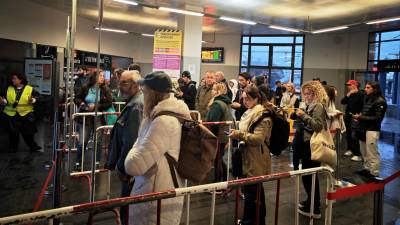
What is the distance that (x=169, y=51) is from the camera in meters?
9.96

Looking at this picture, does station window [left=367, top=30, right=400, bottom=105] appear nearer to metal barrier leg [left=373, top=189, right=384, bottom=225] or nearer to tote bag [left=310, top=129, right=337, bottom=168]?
tote bag [left=310, top=129, right=337, bottom=168]

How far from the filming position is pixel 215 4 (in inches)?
395

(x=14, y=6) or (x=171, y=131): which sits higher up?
(x=14, y=6)

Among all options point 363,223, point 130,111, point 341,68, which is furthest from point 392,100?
point 130,111

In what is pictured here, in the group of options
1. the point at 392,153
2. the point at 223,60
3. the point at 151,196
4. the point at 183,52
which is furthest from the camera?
the point at 223,60

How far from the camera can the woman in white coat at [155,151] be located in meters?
2.30

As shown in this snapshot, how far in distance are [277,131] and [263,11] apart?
7844 millimetres

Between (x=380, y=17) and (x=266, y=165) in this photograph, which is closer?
(x=266, y=165)

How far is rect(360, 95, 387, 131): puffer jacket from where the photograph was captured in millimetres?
6523

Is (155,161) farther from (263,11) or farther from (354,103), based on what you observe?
(263,11)

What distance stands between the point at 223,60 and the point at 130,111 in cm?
1490

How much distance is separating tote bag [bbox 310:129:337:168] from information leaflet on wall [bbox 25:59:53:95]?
733 cm

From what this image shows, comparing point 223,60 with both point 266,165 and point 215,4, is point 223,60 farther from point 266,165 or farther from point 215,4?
point 266,165

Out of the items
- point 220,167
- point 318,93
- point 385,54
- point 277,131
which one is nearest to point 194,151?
point 277,131
